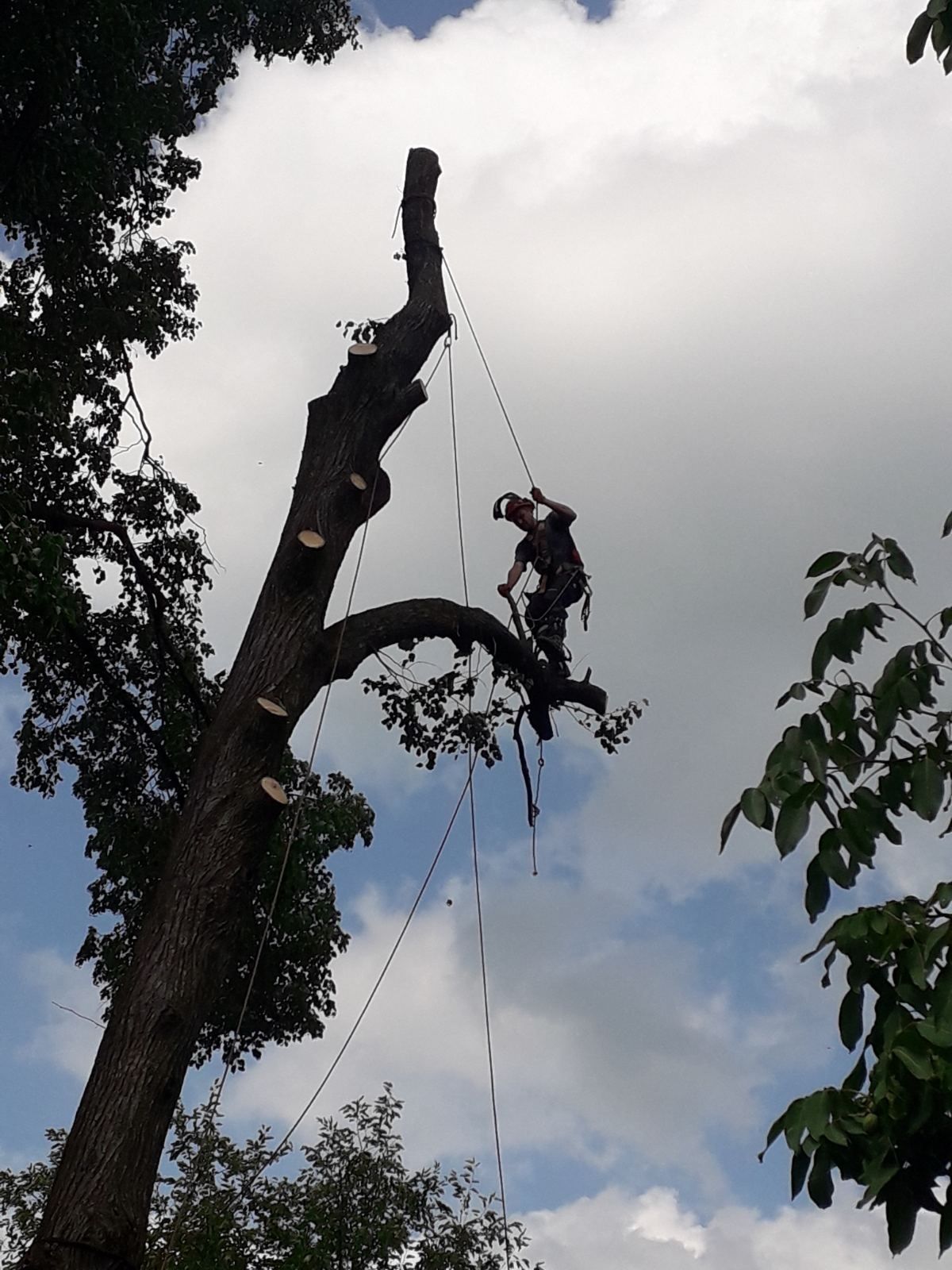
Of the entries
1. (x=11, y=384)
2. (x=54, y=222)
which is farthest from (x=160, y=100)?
(x=11, y=384)

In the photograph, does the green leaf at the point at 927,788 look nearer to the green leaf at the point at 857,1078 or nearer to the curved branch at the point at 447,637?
the green leaf at the point at 857,1078

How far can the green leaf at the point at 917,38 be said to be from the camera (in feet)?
7.59

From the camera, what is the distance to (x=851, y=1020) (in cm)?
209

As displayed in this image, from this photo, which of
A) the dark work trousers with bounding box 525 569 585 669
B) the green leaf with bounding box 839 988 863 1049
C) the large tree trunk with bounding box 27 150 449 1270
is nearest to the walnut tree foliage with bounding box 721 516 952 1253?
the green leaf with bounding box 839 988 863 1049

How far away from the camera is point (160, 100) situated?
26.0 feet

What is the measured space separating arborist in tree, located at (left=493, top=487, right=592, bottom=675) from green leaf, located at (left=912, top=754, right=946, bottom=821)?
4893 mm

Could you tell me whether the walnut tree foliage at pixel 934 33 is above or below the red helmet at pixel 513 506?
below

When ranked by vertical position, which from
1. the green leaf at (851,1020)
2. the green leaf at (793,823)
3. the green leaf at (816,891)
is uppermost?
the green leaf at (793,823)

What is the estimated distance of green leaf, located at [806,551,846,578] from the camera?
2475 mm

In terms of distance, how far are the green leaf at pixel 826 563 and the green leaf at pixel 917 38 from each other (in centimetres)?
21

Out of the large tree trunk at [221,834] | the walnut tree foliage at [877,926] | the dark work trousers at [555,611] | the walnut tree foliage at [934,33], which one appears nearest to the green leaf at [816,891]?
the walnut tree foliage at [877,926]

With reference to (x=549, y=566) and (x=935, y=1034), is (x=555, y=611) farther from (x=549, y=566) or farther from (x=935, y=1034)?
(x=935, y=1034)

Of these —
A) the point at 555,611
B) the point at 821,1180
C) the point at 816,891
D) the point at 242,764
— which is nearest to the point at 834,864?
the point at 816,891

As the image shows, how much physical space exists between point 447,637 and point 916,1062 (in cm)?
451
